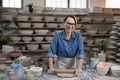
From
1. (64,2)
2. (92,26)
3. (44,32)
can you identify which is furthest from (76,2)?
(44,32)

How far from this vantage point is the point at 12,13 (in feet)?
19.3

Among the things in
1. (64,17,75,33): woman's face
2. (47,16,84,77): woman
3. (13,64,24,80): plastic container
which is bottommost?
(13,64,24,80): plastic container

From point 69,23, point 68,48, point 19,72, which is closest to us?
point 19,72

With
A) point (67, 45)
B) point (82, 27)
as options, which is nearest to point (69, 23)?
point (67, 45)

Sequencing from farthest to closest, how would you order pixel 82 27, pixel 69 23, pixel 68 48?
pixel 82 27, pixel 68 48, pixel 69 23

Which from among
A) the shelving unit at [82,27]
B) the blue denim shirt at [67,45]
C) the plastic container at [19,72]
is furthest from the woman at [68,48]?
the shelving unit at [82,27]

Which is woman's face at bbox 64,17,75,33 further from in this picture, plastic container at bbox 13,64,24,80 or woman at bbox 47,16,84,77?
plastic container at bbox 13,64,24,80

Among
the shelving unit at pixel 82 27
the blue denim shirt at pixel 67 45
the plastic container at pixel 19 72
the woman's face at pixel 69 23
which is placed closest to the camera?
the plastic container at pixel 19 72

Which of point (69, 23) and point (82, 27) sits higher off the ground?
point (69, 23)

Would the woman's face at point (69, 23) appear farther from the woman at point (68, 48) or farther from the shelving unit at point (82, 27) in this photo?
the shelving unit at point (82, 27)

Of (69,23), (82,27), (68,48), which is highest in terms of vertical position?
(69,23)

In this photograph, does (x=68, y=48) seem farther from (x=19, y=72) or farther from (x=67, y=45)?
(x=19, y=72)

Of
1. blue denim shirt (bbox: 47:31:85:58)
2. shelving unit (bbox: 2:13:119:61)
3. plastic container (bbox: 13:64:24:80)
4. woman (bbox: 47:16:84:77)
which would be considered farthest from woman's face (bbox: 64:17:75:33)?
shelving unit (bbox: 2:13:119:61)

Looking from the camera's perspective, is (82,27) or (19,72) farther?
(82,27)
